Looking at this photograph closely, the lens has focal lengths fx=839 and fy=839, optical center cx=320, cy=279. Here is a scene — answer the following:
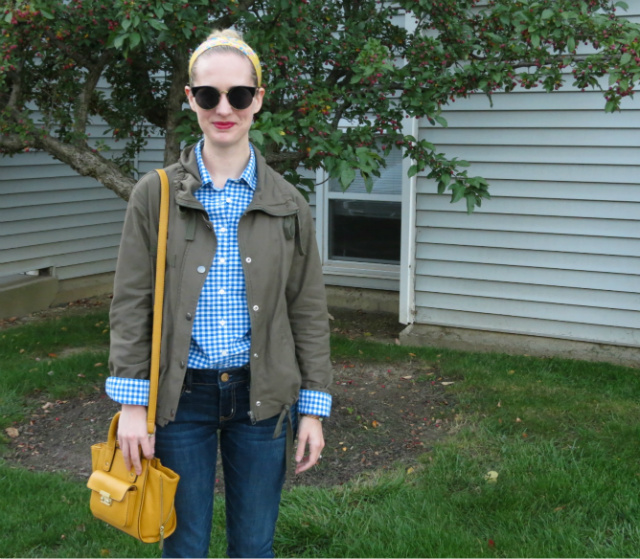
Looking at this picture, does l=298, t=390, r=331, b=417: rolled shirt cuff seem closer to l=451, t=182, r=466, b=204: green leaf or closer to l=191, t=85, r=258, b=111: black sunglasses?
l=191, t=85, r=258, b=111: black sunglasses

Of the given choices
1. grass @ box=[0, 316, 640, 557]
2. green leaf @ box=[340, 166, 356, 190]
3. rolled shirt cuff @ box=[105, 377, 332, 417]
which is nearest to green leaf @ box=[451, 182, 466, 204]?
green leaf @ box=[340, 166, 356, 190]

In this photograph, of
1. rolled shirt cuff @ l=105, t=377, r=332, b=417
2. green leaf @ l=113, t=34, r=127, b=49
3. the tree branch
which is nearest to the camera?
rolled shirt cuff @ l=105, t=377, r=332, b=417

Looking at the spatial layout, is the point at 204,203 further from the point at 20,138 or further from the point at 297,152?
the point at 20,138

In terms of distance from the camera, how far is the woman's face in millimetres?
2244

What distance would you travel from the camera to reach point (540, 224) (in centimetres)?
662

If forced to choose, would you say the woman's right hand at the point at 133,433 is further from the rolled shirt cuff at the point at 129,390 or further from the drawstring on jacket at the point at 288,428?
the drawstring on jacket at the point at 288,428

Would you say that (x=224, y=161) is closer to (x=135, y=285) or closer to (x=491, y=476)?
(x=135, y=285)

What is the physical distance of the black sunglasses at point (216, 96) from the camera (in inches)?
88.3

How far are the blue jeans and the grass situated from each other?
1.18 meters

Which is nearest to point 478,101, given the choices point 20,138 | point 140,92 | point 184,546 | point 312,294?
point 140,92

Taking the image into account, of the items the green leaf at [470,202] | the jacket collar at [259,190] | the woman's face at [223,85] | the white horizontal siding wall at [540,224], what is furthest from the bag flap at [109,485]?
the white horizontal siding wall at [540,224]

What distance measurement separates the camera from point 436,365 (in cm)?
641

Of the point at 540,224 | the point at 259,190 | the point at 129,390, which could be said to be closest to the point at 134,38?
the point at 259,190

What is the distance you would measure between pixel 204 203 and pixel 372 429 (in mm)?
2991
